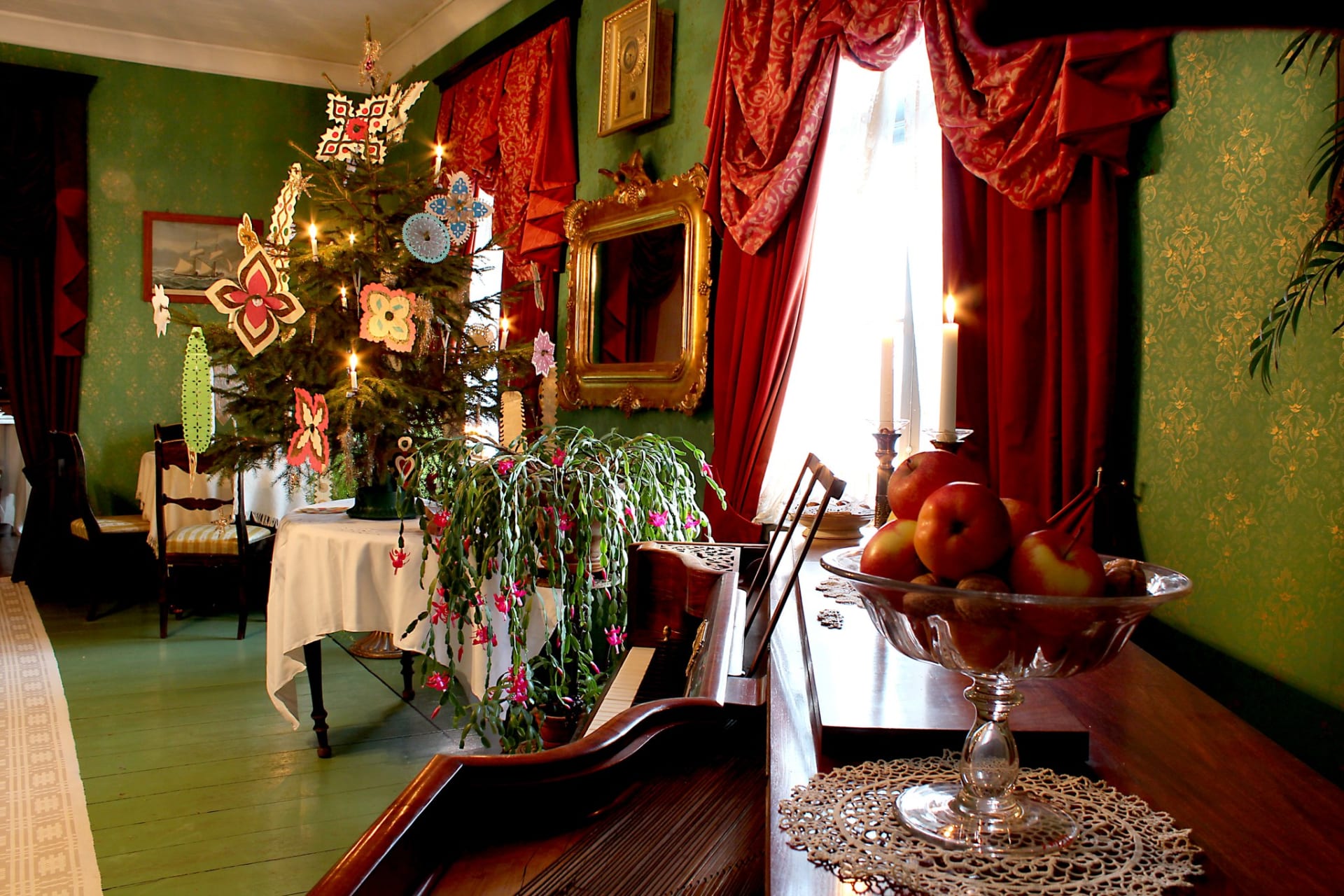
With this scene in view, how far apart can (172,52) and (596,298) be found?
4054 mm

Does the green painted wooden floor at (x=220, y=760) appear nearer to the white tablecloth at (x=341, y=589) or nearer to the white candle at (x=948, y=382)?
the white tablecloth at (x=341, y=589)

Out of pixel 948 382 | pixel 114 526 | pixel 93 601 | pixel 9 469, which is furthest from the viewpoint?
pixel 9 469

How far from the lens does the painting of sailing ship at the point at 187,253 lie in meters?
5.94

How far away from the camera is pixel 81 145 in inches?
225

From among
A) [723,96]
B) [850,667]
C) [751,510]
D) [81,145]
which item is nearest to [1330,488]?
[850,667]

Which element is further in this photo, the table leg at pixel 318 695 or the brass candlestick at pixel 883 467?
the table leg at pixel 318 695

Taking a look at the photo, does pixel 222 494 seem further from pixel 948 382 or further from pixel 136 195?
pixel 948 382

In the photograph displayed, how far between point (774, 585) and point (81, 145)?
6.12 m

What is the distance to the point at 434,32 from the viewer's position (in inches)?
219

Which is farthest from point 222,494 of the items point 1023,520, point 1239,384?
point 1023,520

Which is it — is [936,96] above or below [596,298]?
above

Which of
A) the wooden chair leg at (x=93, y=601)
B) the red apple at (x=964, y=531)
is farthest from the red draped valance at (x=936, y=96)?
the wooden chair leg at (x=93, y=601)

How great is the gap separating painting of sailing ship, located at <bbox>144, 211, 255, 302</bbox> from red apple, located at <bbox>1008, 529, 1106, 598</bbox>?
20.8ft

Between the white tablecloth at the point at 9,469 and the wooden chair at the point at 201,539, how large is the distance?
3841 mm
